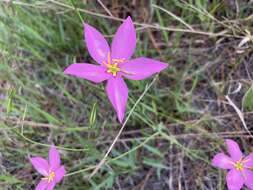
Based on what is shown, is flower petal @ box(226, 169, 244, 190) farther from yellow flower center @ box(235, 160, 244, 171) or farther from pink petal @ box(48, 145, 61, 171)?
pink petal @ box(48, 145, 61, 171)

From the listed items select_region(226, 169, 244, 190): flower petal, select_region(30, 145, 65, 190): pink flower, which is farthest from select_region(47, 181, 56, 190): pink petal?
select_region(226, 169, 244, 190): flower petal

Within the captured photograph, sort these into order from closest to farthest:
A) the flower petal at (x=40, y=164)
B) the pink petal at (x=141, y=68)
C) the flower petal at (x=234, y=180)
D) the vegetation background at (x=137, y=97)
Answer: the pink petal at (x=141, y=68), the flower petal at (x=234, y=180), the flower petal at (x=40, y=164), the vegetation background at (x=137, y=97)

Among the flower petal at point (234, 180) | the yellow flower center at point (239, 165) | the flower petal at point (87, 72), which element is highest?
the flower petal at point (87, 72)

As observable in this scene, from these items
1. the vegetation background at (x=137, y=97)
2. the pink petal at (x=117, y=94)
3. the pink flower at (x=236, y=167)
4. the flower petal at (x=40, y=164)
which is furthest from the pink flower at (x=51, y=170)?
the pink flower at (x=236, y=167)

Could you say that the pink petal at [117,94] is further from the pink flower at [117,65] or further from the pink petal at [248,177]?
the pink petal at [248,177]

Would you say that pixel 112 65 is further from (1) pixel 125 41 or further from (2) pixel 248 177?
(2) pixel 248 177

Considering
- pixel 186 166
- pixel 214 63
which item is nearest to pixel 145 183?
pixel 186 166

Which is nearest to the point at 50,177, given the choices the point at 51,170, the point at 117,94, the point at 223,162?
the point at 51,170

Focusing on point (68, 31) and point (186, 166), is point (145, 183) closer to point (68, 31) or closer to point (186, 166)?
point (186, 166)
